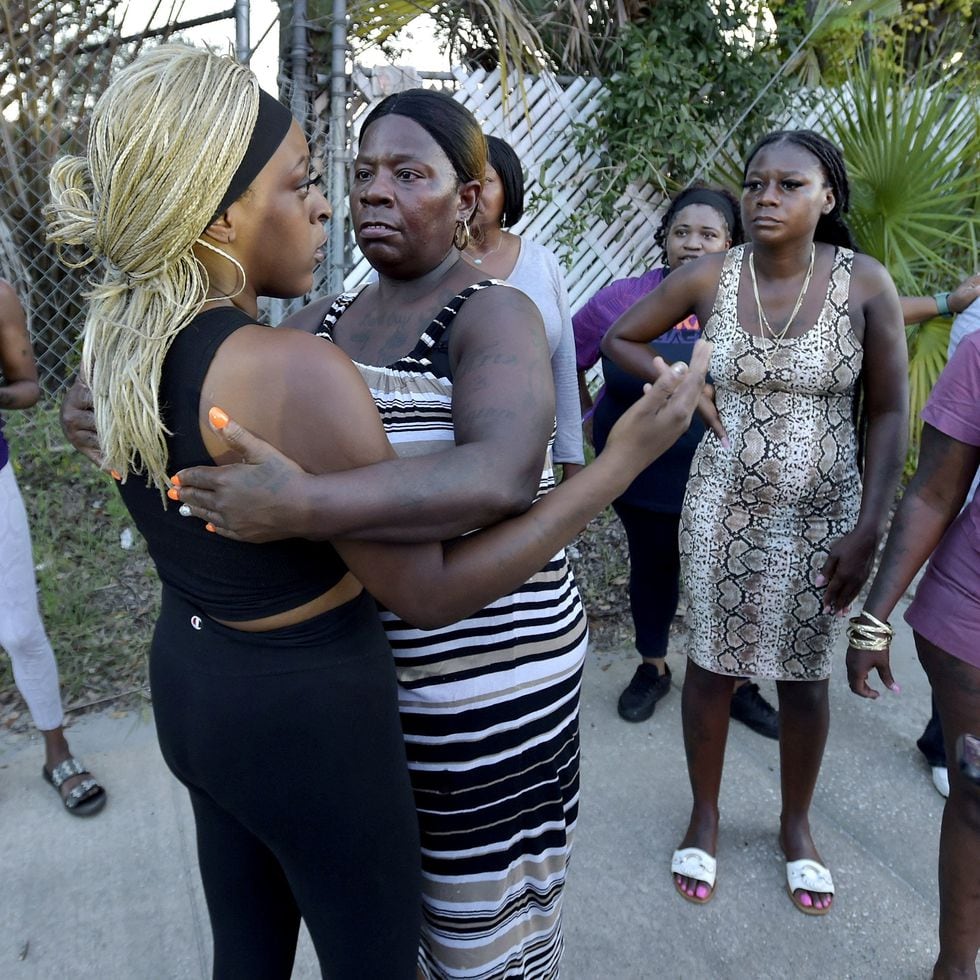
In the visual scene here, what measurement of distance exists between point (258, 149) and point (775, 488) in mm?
1643

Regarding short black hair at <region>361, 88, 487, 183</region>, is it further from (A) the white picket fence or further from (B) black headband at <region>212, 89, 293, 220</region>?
(A) the white picket fence

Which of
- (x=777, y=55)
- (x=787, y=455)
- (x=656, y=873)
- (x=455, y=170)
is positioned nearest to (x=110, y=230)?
(x=455, y=170)

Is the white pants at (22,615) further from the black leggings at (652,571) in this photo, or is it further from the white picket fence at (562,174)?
Answer: the white picket fence at (562,174)

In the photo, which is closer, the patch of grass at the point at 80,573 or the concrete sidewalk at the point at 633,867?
the concrete sidewalk at the point at 633,867

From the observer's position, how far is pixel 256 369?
3.61 ft

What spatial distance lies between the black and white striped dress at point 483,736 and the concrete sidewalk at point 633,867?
0.84 metres

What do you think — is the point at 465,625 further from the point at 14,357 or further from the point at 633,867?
the point at 14,357

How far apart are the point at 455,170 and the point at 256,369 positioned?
26.9 inches

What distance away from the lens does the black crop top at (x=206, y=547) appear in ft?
3.73

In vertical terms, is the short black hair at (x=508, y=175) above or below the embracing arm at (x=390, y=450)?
above

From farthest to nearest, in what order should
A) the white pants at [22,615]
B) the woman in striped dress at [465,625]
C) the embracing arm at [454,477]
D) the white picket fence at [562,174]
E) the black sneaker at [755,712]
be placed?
1. the white picket fence at [562,174]
2. the black sneaker at [755,712]
3. the white pants at [22,615]
4. the woman in striped dress at [465,625]
5. the embracing arm at [454,477]

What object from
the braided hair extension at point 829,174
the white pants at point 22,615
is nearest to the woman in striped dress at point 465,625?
the braided hair extension at point 829,174

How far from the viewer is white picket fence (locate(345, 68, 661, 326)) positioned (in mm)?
5277

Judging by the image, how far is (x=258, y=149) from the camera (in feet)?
3.83
